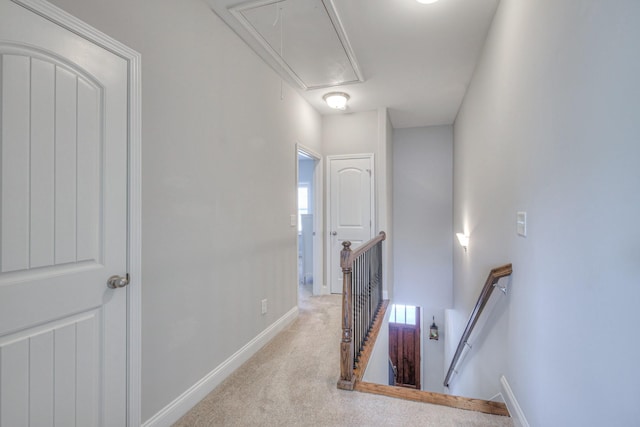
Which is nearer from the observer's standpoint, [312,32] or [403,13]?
[403,13]

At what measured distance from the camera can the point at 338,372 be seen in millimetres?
2342

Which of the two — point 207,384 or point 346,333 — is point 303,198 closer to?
point 346,333

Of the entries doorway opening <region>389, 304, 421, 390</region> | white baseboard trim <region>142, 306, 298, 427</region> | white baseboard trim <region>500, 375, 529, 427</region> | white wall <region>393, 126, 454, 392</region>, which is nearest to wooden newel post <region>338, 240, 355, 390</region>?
white baseboard trim <region>142, 306, 298, 427</region>

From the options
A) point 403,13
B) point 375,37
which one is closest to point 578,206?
point 403,13

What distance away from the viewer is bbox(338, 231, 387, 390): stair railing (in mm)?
2143

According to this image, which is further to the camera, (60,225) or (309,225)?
(309,225)

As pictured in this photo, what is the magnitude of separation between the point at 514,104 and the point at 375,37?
1.26m

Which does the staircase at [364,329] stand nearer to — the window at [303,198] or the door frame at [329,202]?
the door frame at [329,202]

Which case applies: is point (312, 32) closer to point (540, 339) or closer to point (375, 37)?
point (375, 37)

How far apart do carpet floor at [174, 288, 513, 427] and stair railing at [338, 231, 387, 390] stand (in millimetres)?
182

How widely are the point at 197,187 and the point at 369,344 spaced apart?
→ 6.74 ft

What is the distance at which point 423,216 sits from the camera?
5.21 m

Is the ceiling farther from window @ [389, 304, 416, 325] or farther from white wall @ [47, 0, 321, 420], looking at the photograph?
window @ [389, 304, 416, 325]

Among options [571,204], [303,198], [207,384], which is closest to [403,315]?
[303,198]
